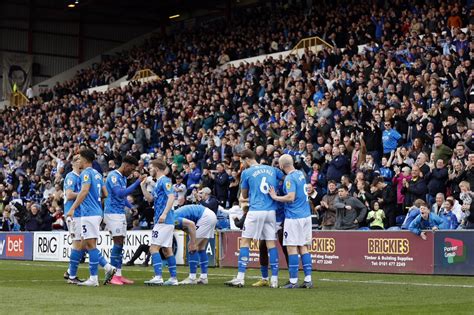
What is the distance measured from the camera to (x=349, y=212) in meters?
21.8

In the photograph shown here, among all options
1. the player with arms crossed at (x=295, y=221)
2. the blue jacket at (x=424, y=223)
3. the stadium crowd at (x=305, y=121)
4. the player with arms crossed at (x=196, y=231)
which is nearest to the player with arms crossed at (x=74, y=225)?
the player with arms crossed at (x=196, y=231)

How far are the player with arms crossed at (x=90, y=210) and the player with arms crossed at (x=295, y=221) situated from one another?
10.1ft

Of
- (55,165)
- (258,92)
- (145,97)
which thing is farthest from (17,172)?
(258,92)

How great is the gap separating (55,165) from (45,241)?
8.96 m

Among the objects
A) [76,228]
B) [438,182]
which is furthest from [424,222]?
[76,228]

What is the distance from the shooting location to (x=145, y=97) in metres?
41.4

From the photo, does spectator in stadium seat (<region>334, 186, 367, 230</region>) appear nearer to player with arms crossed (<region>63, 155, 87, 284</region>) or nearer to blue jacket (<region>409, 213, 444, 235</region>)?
blue jacket (<region>409, 213, 444, 235</region>)

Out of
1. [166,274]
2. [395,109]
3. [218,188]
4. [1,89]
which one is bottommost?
[166,274]

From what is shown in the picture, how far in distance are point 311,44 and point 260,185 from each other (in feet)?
76.7

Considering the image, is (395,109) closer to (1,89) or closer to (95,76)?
(95,76)

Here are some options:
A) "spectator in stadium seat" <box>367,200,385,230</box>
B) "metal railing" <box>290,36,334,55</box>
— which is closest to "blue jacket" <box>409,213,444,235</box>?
"spectator in stadium seat" <box>367,200,385,230</box>

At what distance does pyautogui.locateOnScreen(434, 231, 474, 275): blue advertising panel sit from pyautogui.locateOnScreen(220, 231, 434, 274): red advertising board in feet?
0.62

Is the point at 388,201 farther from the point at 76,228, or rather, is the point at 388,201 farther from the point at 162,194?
the point at 76,228

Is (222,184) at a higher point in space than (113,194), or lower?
higher
